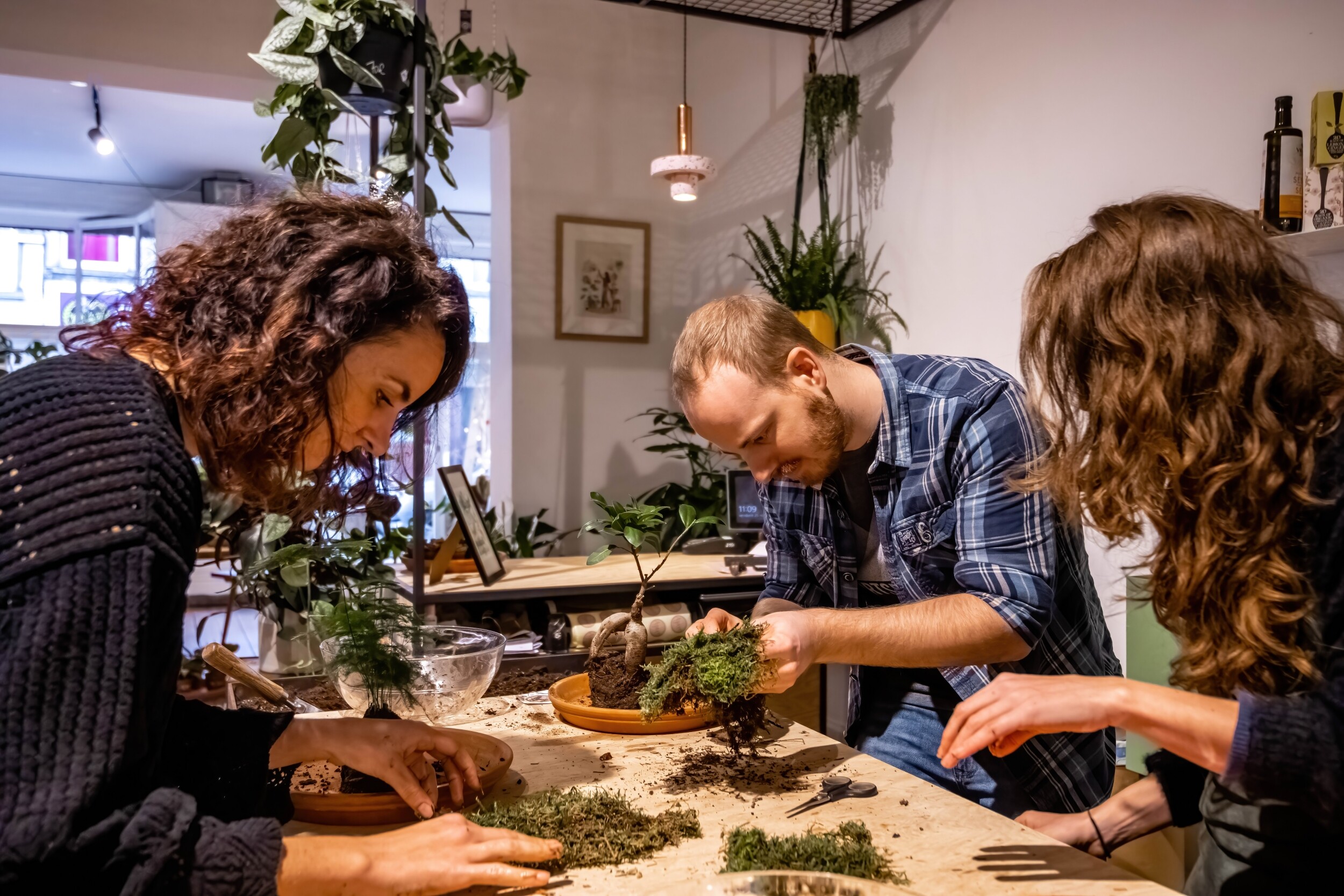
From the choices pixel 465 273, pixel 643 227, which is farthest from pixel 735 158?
pixel 465 273

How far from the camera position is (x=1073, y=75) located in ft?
10.0

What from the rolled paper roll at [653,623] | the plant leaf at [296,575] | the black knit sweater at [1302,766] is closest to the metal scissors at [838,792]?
the black knit sweater at [1302,766]

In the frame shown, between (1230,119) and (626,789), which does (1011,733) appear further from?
(1230,119)

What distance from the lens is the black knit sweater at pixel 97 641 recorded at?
83 cm

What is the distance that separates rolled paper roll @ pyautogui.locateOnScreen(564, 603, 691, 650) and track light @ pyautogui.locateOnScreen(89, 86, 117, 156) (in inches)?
226

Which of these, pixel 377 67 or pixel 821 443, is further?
pixel 377 67

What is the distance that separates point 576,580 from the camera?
3.01 m

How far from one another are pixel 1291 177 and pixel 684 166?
83.4 inches

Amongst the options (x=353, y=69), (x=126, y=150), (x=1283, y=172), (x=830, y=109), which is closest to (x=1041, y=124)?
(x=1283, y=172)

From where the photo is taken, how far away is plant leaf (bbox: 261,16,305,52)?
2.52m

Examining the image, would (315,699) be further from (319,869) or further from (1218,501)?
(1218,501)

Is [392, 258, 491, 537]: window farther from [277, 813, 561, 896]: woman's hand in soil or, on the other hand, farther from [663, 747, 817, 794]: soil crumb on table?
[277, 813, 561, 896]: woman's hand in soil

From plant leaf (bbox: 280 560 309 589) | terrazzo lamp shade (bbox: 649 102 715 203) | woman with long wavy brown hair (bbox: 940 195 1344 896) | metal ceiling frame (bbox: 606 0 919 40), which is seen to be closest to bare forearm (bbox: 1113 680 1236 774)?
woman with long wavy brown hair (bbox: 940 195 1344 896)

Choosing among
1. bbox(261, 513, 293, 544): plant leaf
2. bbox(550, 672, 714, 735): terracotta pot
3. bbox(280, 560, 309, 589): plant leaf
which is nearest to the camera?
bbox(550, 672, 714, 735): terracotta pot
